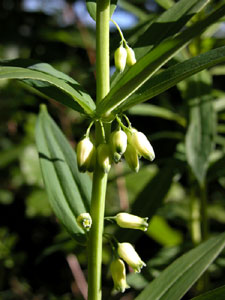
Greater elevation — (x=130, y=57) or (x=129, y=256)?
(x=130, y=57)

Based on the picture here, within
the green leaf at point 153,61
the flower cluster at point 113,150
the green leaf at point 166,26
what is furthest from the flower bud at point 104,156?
the green leaf at point 166,26

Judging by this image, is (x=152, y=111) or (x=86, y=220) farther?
(x=152, y=111)

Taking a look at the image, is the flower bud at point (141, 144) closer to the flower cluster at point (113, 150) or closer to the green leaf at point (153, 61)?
the flower cluster at point (113, 150)

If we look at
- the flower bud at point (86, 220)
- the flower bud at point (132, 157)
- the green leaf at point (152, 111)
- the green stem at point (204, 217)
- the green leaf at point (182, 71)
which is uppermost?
the green leaf at point (182, 71)

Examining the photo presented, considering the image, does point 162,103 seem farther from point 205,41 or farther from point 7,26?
point 7,26

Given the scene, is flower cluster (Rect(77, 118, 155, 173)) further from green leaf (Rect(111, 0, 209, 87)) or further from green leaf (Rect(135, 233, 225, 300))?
green leaf (Rect(135, 233, 225, 300))

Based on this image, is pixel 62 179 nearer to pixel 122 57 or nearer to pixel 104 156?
pixel 104 156

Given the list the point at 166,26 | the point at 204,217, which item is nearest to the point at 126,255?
the point at 166,26

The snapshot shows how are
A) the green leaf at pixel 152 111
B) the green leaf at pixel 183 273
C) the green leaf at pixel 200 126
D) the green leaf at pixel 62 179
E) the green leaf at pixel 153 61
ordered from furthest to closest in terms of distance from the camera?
the green leaf at pixel 152 111 → the green leaf at pixel 200 126 → the green leaf at pixel 62 179 → the green leaf at pixel 183 273 → the green leaf at pixel 153 61
